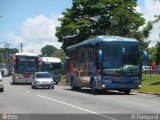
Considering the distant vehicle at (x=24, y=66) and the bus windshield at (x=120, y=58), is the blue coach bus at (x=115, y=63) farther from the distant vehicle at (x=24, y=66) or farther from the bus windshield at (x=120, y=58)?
the distant vehicle at (x=24, y=66)

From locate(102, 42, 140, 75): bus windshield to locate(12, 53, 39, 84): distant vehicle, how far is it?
83.0 feet

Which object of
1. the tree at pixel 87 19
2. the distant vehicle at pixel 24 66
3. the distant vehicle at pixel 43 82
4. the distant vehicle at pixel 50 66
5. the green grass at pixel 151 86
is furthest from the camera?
the tree at pixel 87 19

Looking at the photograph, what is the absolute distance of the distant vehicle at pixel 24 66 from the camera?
2181 inches

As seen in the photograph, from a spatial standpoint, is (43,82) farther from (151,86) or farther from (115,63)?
(115,63)

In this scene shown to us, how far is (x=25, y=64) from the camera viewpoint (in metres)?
55.8

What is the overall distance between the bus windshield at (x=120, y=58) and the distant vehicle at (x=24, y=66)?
83.0 feet

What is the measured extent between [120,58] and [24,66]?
26.1m

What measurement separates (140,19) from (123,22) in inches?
678

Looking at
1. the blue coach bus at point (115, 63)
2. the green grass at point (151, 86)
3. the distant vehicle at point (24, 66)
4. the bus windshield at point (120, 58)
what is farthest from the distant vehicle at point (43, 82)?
the bus windshield at point (120, 58)

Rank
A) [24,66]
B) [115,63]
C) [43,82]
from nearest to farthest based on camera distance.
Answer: [115,63] → [43,82] → [24,66]

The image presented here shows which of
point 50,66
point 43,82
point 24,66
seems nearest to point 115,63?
point 43,82

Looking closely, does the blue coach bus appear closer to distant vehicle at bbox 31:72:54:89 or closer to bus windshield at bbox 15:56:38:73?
distant vehicle at bbox 31:72:54:89

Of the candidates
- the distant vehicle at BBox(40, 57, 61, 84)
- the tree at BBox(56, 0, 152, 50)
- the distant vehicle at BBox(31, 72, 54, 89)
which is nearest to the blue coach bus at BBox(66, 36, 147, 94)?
the distant vehicle at BBox(31, 72, 54, 89)

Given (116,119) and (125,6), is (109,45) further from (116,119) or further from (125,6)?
(125,6)
